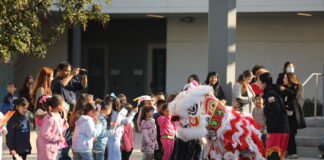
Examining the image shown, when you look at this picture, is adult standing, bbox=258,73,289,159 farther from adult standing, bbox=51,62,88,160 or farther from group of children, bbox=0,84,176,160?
adult standing, bbox=51,62,88,160

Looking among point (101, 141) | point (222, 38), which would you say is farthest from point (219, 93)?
point (101, 141)

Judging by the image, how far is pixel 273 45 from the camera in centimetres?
2138

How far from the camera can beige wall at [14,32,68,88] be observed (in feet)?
78.1

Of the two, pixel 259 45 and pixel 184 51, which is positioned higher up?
pixel 259 45

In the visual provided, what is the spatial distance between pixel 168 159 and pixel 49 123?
251cm

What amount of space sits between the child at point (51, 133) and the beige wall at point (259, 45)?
12135mm

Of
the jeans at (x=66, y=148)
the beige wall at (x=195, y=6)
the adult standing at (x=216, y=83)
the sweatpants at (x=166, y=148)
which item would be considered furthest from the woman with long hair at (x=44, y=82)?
the beige wall at (x=195, y=6)

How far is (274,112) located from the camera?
35.9 ft

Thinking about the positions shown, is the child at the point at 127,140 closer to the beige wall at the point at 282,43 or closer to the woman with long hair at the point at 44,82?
the woman with long hair at the point at 44,82

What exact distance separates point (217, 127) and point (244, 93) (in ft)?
14.6

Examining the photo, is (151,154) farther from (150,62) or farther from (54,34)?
(150,62)

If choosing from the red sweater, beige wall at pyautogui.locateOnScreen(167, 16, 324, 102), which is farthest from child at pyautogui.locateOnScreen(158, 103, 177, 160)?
beige wall at pyautogui.locateOnScreen(167, 16, 324, 102)

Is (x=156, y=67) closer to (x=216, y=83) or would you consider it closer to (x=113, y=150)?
(x=216, y=83)

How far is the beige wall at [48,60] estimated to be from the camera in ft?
78.1
